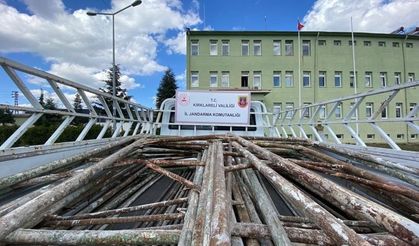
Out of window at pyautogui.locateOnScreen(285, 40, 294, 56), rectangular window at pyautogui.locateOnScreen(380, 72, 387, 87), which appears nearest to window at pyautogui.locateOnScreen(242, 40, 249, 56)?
window at pyautogui.locateOnScreen(285, 40, 294, 56)

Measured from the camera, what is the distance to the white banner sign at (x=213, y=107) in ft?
26.8

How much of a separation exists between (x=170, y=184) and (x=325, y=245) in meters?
2.25

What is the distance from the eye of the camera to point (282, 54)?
29609 mm

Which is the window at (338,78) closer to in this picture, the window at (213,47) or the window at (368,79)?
the window at (368,79)

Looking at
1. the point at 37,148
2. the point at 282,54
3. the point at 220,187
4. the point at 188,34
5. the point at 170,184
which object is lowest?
the point at 170,184

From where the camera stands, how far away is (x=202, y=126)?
8.44m

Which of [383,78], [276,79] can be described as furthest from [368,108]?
[276,79]

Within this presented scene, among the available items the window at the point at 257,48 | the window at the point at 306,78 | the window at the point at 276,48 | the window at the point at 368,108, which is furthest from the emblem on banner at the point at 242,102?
the window at the point at 368,108

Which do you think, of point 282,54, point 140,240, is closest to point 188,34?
point 282,54

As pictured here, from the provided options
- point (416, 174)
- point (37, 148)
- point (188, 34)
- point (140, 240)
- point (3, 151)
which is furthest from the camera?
point (188, 34)

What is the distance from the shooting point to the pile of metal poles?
1428 mm

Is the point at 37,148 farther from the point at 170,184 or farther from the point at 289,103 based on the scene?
the point at 289,103

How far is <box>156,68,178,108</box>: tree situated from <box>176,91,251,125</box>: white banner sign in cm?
3165

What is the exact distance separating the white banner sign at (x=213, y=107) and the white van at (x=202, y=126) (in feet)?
0.58
